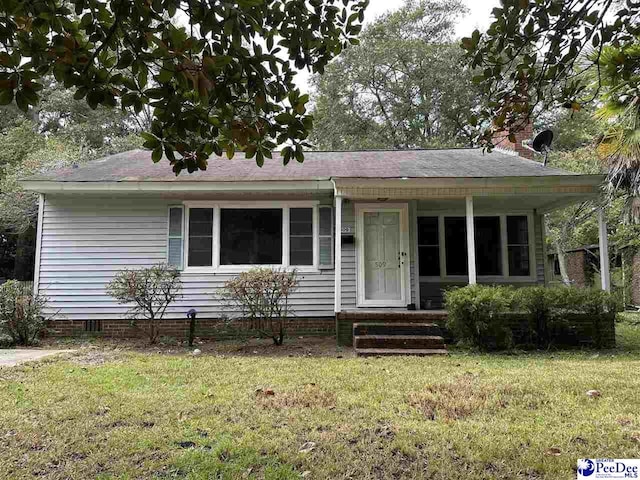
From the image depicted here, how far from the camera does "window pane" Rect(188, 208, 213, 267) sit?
9.09 m

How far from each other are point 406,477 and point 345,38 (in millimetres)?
2685

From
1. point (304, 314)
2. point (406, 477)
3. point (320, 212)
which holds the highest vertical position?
point (320, 212)

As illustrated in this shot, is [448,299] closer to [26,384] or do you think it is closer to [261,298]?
[261,298]

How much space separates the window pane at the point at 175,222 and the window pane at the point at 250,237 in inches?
30.3

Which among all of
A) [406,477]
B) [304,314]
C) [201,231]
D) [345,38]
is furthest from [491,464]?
[201,231]

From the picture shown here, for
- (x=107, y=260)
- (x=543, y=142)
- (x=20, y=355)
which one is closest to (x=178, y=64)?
(x=20, y=355)

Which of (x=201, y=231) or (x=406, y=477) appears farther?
(x=201, y=231)

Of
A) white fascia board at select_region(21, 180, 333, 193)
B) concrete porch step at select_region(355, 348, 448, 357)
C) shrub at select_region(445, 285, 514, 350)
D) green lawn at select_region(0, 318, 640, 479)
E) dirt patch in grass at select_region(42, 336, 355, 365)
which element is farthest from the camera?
white fascia board at select_region(21, 180, 333, 193)

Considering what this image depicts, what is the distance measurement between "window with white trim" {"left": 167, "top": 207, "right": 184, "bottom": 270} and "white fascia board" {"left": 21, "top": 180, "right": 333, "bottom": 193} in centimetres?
58

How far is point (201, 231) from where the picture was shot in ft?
29.9

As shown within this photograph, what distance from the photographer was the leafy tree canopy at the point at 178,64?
2.13 metres

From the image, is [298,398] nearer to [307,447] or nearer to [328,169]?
[307,447]

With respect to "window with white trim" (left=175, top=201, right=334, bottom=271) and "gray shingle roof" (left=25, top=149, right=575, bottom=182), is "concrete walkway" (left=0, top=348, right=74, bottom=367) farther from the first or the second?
"gray shingle roof" (left=25, top=149, right=575, bottom=182)

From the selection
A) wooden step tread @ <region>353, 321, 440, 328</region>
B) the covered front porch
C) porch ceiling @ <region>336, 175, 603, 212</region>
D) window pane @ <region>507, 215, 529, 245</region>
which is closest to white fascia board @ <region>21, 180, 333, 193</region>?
porch ceiling @ <region>336, 175, 603, 212</region>
